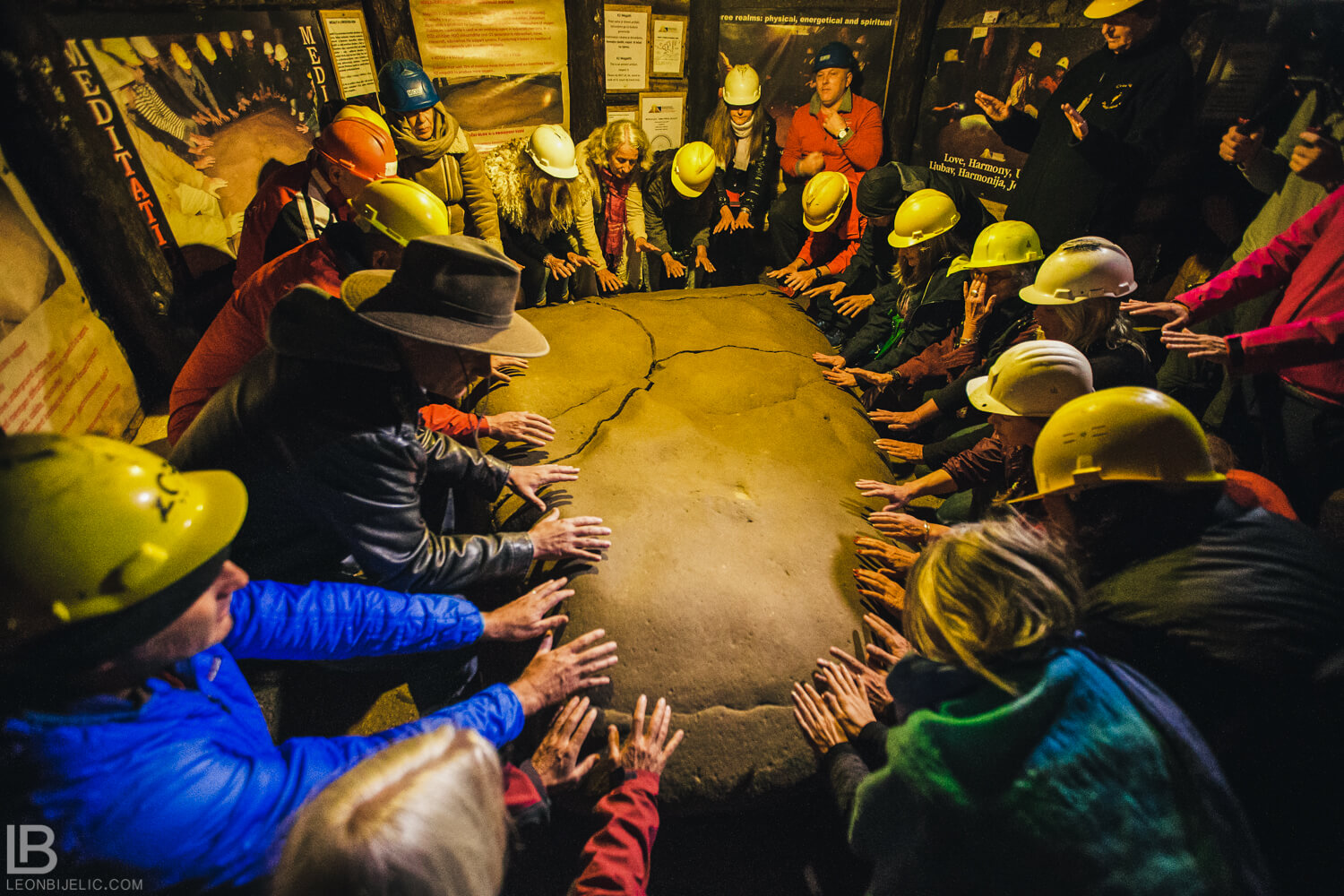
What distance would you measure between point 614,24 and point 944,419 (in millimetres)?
5214

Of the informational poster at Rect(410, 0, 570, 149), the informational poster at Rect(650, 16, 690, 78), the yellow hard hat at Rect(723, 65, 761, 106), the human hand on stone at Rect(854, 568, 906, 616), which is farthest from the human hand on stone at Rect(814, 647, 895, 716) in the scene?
the informational poster at Rect(650, 16, 690, 78)

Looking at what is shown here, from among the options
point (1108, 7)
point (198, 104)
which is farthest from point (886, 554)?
point (198, 104)

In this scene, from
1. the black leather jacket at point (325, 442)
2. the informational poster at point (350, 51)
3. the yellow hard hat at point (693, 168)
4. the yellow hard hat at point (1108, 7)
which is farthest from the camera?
the yellow hard hat at point (693, 168)

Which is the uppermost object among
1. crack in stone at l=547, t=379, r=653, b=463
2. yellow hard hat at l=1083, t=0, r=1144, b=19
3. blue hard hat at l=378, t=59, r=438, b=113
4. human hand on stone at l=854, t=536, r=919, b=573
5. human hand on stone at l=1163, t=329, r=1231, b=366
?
yellow hard hat at l=1083, t=0, r=1144, b=19

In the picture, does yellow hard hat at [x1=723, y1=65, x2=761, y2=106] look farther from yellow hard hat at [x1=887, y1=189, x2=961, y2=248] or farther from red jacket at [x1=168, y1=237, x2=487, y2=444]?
red jacket at [x1=168, y1=237, x2=487, y2=444]

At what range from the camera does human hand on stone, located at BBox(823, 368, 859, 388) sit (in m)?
3.49

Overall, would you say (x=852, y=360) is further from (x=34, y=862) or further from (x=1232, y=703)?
(x=34, y=862)

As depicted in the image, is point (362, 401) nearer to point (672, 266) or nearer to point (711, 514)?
point (711, 514)

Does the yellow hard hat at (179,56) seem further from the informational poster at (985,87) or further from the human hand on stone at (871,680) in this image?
the informational poster at (985,87)

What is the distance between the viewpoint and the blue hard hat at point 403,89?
3672mm

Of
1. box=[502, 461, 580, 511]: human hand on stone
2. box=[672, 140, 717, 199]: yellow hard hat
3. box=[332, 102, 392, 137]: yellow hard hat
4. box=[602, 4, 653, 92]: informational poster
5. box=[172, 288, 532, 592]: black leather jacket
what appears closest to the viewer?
box=[172, 288, 532, 592]: black leather jacket

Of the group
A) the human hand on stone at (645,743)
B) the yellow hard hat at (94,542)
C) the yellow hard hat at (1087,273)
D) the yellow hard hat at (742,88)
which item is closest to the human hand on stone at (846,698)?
the human hand on stone at (645,743)

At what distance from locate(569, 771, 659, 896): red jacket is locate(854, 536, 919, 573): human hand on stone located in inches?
49.4

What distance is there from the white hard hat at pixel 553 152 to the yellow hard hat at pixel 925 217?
94.9 inches
